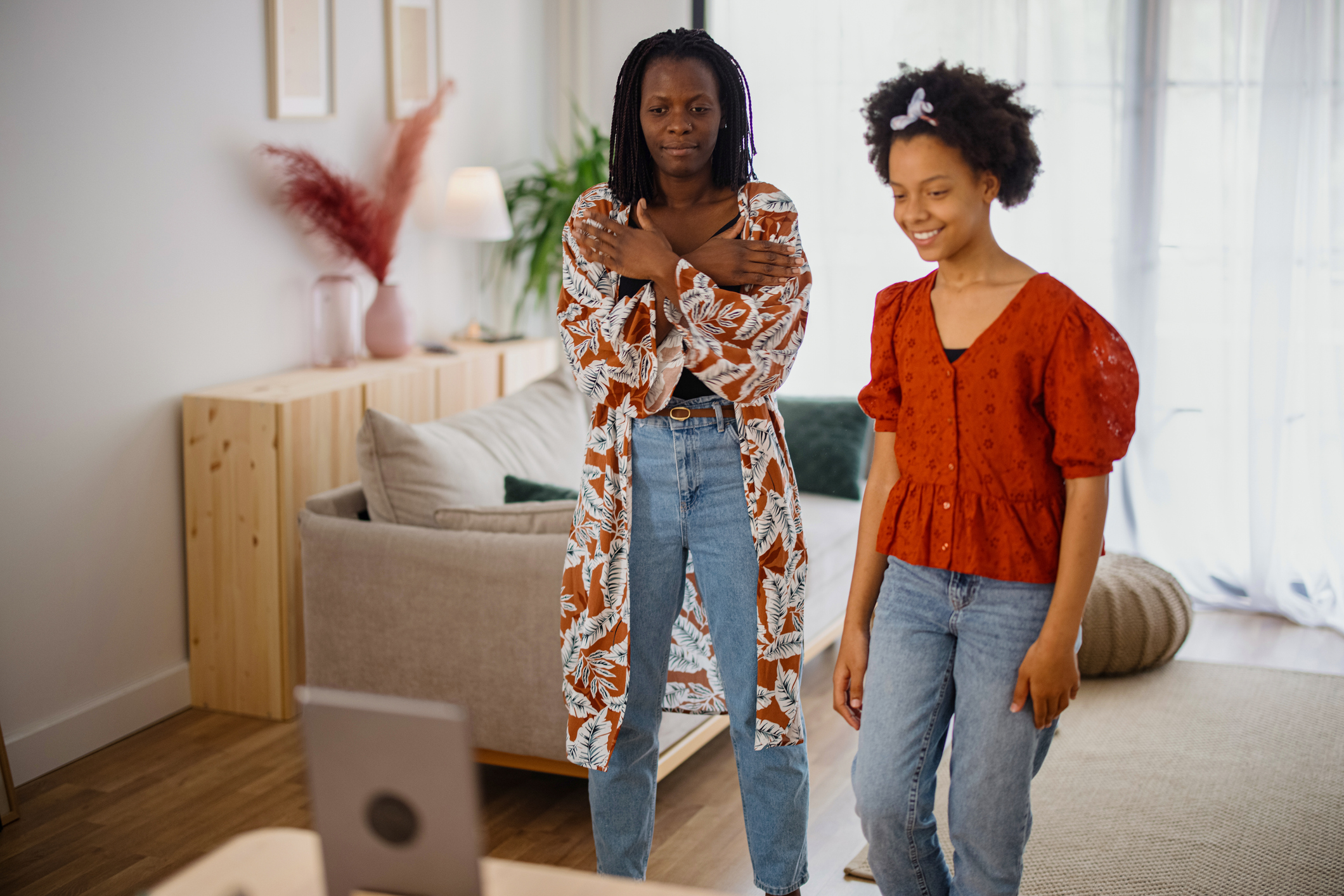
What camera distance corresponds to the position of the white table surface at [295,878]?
100 cm

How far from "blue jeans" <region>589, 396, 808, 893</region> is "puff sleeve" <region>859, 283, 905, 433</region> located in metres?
0.25

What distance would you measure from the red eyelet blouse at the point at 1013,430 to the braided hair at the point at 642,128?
48cm

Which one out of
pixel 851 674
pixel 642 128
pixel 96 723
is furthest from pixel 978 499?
pixel 96 723

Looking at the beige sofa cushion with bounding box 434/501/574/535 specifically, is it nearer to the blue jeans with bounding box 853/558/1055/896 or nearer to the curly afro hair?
the blue jeans with bounding box 853/558/1055/896

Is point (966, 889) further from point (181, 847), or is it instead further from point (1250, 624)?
point (1250, 624)

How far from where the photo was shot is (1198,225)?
4152mm

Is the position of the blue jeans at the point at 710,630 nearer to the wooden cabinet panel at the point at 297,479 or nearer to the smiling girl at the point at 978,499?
the smiling girl at the point at 978,499

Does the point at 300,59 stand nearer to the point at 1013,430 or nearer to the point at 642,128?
the point at 642,128

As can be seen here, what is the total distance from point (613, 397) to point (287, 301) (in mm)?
2103

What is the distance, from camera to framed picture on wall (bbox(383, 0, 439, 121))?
12.8ft

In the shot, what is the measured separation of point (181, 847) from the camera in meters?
2.42

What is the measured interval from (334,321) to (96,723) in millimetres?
1300

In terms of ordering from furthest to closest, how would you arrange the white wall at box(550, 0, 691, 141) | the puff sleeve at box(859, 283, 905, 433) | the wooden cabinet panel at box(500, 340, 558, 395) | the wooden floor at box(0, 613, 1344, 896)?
the white wall at box(550, 0, 691, 141), the wooden cabinet panel at box(500, 340, 558, 395), the wooden floor at box(0, 613, 1344, 896), the puff sleeve at box(859, 283, 905, 433)

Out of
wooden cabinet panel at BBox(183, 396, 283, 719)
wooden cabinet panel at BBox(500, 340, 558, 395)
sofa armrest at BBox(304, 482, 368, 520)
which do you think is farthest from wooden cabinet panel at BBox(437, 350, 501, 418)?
sofa armrest at BBox(304, 482, 368, 520)
